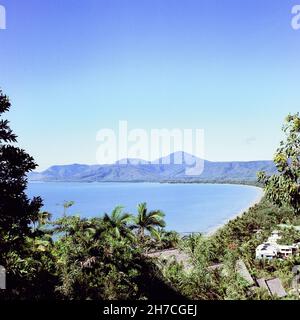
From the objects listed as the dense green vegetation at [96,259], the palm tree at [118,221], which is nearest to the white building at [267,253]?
the dense green vegetation at [96,259]

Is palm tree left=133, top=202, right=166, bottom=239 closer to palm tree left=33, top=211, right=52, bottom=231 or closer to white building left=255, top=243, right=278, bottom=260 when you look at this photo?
white building left=255, top=243, right=278, bottom=260

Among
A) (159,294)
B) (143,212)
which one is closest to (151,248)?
(143,212)

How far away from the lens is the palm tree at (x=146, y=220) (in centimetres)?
2194

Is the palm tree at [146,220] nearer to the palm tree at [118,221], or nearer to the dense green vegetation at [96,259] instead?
the palm tree at [118,221]

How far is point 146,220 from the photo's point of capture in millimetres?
22234

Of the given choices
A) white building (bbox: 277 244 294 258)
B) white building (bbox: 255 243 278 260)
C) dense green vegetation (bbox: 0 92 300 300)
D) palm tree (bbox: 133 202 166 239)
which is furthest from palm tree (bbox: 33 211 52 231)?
white building (bbox: 277 244 294 258)

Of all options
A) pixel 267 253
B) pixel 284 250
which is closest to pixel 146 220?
pixel 267 253

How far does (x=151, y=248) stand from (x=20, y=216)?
19.1 meters

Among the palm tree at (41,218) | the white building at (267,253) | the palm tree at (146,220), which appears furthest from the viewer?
the palm tree at (146,220)

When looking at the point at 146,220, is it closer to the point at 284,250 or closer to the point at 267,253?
the point at 267,253

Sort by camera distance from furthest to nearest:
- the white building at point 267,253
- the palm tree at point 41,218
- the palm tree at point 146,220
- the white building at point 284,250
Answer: the palm tree at point 146,220, the white building at point 284,250, the white building at point 267,253, the palm tree at point 41,218

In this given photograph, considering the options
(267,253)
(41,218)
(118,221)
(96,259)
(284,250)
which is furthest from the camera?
(284,250)

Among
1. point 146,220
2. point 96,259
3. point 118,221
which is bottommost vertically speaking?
point 146,220
